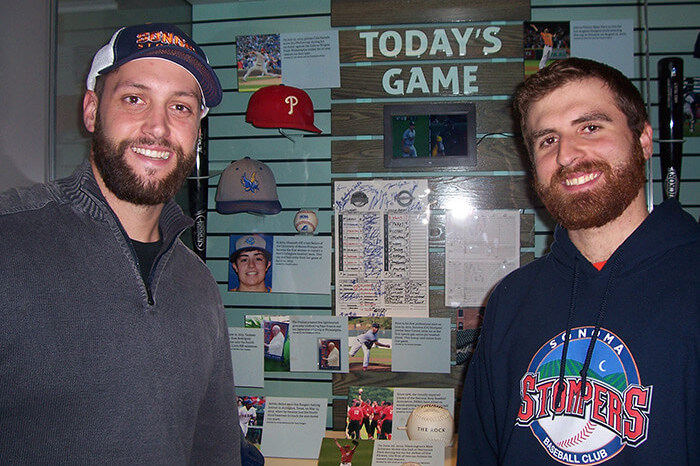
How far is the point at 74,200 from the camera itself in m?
1.13

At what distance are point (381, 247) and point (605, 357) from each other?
1.38 m

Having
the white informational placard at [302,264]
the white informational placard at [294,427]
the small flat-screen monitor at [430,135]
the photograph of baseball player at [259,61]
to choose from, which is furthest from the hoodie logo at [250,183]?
the white informational placard at [294,427]

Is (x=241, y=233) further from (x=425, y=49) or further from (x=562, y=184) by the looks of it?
(x=562, y=184)

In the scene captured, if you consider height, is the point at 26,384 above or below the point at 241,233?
below

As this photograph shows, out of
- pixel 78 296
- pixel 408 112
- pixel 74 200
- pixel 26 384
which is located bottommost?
pixel 26 384

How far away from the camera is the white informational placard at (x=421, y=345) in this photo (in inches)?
95.0

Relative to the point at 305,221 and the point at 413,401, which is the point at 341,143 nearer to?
the point at 305,221

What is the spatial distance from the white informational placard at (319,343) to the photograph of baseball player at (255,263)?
24cm

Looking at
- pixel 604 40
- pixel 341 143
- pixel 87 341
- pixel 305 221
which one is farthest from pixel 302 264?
pixel 604 40

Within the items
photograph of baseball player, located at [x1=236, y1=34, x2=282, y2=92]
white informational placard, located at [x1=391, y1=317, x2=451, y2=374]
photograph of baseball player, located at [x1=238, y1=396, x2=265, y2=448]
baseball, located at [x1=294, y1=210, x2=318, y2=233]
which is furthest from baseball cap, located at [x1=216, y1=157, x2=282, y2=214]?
photograph of baseball player, located at [x1=238, y1=396, x2=265, y2=448]

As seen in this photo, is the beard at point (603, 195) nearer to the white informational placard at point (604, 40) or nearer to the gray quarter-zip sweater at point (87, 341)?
the gray quarter-zip sweater at point (87, 341)

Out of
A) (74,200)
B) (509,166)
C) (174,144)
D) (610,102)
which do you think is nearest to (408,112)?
(509,166)

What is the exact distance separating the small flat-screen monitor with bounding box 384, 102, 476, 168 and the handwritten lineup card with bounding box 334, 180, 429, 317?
125 millimetres

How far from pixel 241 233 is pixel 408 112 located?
3.41ft
